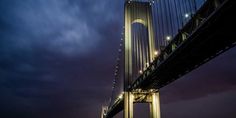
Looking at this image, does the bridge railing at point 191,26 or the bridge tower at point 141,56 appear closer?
the bridge railing at point 191,26

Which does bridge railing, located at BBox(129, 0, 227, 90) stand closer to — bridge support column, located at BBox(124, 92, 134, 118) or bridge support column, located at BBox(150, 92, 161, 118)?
bridge support column, located at BBox(150, 92, 161, 118)

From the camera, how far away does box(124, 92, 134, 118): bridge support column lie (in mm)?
26550

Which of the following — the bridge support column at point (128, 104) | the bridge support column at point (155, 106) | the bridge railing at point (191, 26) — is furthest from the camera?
the bridge support column at point (128, 104)

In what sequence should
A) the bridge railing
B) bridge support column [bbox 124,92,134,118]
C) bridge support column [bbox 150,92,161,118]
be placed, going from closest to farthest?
1. the bridge railing
2. bridge support column [bbox 150,92,161,118]
3. bridge support column [bbox 124,92,134,118]

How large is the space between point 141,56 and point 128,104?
5.49m

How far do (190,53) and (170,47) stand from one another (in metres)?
1.50

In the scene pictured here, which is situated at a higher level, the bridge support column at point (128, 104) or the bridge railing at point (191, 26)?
the bridge railing at point (191, 26)

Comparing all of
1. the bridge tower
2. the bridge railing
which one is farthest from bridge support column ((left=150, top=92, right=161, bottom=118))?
the bridge railing

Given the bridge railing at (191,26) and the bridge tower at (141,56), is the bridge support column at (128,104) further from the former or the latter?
the bridge railing at (191,26)

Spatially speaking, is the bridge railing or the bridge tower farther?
the bridge tower

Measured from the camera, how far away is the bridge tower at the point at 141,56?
26.5 m

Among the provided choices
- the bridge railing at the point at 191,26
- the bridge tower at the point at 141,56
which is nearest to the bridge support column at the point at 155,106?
the bridge tower at the point at 141,56

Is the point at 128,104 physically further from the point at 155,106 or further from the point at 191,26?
the point at 191,26

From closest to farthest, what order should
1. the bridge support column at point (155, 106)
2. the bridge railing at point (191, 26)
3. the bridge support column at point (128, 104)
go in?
the bridge railing at point (191, 26)
the bridge support column at point (155, 106)
the bridge support column at point (128, 104)
